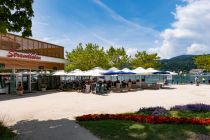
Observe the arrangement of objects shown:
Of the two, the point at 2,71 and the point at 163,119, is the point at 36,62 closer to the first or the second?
the point at 2,71

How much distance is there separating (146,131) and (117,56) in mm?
57511

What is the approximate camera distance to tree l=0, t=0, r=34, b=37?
11.0m

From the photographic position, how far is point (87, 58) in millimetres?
56469

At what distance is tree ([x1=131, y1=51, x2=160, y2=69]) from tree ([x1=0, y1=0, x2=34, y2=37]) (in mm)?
58749

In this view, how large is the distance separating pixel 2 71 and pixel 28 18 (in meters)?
23.7

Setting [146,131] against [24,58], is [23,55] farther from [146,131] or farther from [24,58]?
[146,131]

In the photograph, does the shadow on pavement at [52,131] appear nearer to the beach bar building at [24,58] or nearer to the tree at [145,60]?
the beach bar building at [24,58]

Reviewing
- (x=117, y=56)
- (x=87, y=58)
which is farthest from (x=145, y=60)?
(x=87, y=58)

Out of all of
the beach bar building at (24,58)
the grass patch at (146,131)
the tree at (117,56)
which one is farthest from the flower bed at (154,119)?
the tree at (117,56)

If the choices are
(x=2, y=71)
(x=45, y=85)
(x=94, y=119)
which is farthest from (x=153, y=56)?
(x=94, y=119)

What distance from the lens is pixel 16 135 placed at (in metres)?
9.73

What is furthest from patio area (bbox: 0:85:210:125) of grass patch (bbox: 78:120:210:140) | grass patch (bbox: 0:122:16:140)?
grass patch (bbox: 78:120:210:140)

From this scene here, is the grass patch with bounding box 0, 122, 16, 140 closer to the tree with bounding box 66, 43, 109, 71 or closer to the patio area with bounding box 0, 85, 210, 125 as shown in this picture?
the patio area with bounding box 0, 85, 210, 125

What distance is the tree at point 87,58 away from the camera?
183ft
